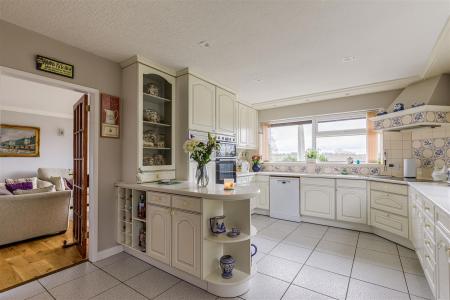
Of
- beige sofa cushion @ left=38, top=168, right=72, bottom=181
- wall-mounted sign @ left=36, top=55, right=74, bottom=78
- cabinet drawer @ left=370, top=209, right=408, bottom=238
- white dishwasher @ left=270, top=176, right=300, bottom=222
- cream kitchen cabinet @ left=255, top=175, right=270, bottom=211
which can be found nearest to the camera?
wall-mounted sign @ left=36, top=55, right=74, bottom=78

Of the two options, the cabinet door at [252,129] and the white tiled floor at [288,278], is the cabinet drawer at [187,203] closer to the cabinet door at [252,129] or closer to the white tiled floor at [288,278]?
the white tiled floor at [288,278]

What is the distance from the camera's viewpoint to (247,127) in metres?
4.60

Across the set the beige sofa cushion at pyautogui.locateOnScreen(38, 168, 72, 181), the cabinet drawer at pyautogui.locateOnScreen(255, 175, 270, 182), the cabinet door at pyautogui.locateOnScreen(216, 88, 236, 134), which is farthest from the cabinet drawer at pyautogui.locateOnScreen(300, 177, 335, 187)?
the beige sofa cushion at pyautogui.locateOnScreen(38, 168, 72, 181)

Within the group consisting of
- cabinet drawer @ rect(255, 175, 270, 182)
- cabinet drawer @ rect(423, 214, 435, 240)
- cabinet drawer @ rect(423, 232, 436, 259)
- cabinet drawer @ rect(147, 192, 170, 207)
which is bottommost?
cabinet drawer @ rect(423, 232, 436, 259)

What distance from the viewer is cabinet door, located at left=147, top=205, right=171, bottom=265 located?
2104 mm

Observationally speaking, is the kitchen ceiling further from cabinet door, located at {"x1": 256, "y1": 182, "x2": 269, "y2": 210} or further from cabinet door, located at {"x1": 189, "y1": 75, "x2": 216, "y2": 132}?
Result: cabinet door, located at {"x1": 256, "y1": 182, "x2": 269, "y2": 210}

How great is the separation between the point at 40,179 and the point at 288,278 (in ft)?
18.5

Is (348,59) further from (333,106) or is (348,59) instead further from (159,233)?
(159,233)

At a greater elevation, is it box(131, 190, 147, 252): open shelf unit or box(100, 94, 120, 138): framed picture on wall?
box(100, 94, 120, 138): framed picture on wall

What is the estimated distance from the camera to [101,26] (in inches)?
76.6

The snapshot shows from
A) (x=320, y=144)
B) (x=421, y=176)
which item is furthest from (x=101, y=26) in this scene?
(x=421, y=176)

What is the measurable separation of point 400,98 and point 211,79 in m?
3.07

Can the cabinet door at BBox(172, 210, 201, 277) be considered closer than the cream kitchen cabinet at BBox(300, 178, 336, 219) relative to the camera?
Yes

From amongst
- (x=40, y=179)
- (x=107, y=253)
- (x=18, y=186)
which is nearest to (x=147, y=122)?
(x=107, y=253)
